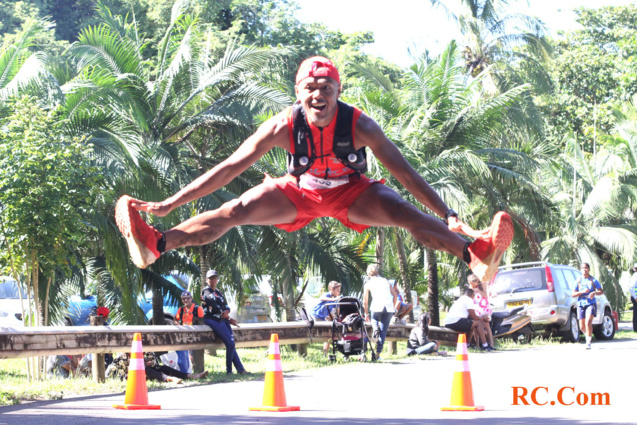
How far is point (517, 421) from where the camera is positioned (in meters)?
6.72

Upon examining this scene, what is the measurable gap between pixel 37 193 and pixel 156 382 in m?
3.01

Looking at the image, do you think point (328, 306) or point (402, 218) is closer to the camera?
point (402, 218)

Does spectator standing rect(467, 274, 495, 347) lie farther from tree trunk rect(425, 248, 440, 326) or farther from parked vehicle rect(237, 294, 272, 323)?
parked vehicle rect(237, 294, 272, 323)

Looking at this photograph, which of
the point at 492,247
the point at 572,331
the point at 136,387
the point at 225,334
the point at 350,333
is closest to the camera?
the point at 492,247

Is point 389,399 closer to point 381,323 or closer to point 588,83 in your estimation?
point 381,323

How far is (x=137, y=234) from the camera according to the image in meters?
5.48

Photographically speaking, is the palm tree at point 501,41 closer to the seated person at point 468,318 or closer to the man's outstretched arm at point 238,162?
the seated person at point 468,318

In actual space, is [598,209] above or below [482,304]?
above

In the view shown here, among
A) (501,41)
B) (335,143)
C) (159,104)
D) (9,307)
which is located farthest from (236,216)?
(501,41)

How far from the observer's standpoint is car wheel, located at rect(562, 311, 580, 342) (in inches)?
747

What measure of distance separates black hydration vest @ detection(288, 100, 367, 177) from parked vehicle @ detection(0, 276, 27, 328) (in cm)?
1296

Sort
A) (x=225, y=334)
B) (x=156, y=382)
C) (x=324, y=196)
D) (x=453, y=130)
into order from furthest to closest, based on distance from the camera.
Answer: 1. (x=453, y=130)
2. (x=225, y=334)
3. (x=156, y=382)
4. (x=324, y=196)

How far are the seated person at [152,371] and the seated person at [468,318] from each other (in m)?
7.12

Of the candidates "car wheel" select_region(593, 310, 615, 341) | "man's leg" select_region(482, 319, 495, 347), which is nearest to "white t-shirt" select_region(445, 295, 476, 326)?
"man's leg" select_region(482, 319, 495, 347)
